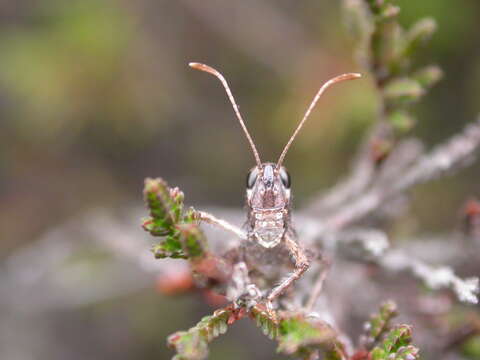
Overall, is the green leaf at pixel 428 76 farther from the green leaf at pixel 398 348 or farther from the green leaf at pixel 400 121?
the green leaf at pixel 398 348

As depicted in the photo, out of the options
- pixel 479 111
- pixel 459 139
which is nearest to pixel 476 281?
pixel 459 139

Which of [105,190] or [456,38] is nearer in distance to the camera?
[456,38]

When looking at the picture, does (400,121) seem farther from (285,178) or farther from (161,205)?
(161,205)

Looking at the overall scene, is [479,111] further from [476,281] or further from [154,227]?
[154,227]

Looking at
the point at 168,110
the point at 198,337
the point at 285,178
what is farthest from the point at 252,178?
the point at 168,110

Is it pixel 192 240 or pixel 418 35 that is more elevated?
pixel 418 35

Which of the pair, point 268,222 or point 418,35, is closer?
point 268,222

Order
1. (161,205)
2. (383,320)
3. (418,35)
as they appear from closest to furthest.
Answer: (161,205), (383,320), (418,35)

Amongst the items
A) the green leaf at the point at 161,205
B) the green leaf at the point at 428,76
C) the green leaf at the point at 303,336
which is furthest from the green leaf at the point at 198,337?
the green leaf at the point at 428,76
